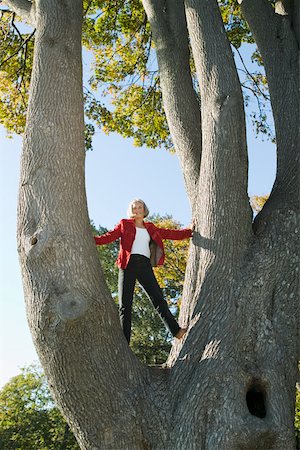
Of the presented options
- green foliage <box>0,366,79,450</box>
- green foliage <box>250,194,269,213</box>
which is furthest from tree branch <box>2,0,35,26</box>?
green foliage <box>0,366,79,450</box>

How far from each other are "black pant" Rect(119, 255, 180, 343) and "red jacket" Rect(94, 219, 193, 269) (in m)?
0.10

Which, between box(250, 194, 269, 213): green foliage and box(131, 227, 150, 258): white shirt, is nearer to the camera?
box(131, 227, 150, 258): white shirt

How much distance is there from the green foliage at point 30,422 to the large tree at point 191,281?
1800 cm

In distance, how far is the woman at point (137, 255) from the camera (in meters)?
5.29

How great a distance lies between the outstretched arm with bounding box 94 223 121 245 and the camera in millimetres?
5512

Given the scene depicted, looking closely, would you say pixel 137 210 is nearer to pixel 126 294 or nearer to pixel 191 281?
pixel 126 294

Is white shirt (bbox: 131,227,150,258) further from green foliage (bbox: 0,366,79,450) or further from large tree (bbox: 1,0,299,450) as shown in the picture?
green foliage (bbox: 0,366,79,450)

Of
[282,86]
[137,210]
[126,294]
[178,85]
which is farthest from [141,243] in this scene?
[282,86]

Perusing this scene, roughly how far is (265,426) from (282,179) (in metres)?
2.72

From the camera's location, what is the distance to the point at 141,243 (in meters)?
5.67

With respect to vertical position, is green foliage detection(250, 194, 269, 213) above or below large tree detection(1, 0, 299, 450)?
above

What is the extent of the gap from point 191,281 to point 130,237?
1087mm

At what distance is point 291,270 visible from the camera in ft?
15.7

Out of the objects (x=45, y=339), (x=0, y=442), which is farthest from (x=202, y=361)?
(x=0, y=442)
